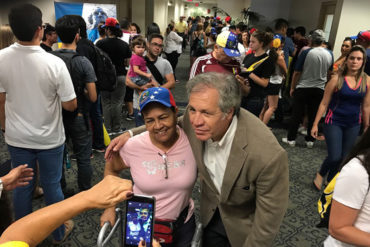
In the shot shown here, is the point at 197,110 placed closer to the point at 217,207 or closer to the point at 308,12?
the point at 217,207

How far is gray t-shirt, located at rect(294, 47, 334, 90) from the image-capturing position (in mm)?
3912

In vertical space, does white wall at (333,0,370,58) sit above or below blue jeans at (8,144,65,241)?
above

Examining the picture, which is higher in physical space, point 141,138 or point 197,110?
point 197,110

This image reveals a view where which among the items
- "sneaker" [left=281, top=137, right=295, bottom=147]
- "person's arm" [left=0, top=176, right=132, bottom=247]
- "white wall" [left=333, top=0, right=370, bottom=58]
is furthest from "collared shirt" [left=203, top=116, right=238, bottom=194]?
"white wall" [left=333, top=0, right=370, bottom=58]

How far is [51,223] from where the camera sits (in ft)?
2.50

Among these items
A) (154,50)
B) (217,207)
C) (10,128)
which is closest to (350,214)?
(217,207)

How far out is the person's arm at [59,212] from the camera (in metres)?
0.73

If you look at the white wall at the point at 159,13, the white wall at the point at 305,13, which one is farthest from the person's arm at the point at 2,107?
the white wall at the point at 159,13

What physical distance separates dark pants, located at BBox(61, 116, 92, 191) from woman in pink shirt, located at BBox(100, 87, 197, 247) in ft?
3.55

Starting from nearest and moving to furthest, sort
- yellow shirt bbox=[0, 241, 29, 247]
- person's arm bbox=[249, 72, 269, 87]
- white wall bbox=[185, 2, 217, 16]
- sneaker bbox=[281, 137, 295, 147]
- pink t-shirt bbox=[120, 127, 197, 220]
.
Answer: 1. yellow shirt bbox=[0, 241, 29, 247]
2. pink t-shirt bbox=[120, 127, 197, 220]
3. person's arm bbox=[249, 72, 269, 87]
4. sneaker bbox=[281, 137, 295, 147]
5. white wall bbox=[185, 2, 217, 16]

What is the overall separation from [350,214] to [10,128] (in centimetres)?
207

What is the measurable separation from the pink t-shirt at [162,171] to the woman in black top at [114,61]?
2705 millimetres

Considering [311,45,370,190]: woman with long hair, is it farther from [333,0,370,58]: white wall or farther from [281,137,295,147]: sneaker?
[333,0,370,58]: white wall

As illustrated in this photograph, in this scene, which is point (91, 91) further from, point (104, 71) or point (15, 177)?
point (15, 177)
